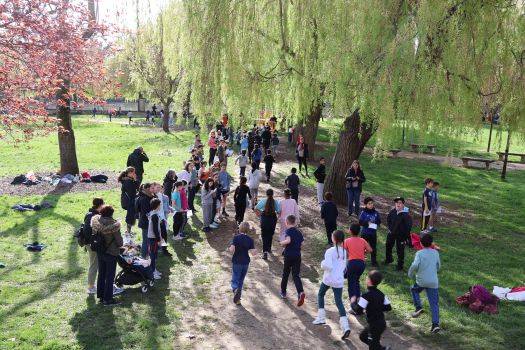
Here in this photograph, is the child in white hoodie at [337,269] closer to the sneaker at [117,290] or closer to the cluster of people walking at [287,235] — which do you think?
the cluster of people walking at [287,235]

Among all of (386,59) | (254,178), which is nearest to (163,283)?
(254,178)

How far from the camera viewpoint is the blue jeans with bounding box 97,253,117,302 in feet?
28.5

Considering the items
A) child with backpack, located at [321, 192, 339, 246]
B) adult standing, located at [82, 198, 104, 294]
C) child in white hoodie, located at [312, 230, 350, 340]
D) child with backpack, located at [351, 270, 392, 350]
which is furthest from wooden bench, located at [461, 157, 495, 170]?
adult standing, located at [82, 198, 104, 294]

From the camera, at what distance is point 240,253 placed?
29.7 ft

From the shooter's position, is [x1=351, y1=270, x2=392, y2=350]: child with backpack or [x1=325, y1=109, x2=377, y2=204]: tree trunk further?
[x1=325, y1=109, x2=377, y2=204]: tree trunk

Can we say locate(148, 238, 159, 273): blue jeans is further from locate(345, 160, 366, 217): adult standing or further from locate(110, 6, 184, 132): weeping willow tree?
locate(110, 6, 184, 132): weeping willow tree

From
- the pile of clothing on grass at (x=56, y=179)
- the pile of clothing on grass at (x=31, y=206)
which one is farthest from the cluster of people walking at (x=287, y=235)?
the pile of clothing on grass at (x=56, y=179)

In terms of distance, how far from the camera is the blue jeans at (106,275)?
870 centimetres

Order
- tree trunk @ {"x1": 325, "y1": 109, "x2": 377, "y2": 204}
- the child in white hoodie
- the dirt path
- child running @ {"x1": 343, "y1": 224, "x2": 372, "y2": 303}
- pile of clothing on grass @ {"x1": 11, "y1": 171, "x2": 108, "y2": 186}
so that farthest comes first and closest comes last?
pile of clothing on grass @ {"x1": 11, "y1": 171, "x2": 108, "y2": 186}, tree trunk @ {"x1": 325, "y1": 109, "x2": 377, "y2": 204}, child running @ {"x1": 343, "y1": 224, "x2": 372, "y2": 303}, the child in white hoodie, the dirt path

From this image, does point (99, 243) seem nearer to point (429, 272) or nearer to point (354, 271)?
point (354, 271)

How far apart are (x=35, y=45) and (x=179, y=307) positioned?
7672 millimetres

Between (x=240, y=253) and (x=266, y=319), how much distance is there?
1.26 metres

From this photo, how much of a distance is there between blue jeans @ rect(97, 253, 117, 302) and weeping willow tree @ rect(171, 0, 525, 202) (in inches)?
224

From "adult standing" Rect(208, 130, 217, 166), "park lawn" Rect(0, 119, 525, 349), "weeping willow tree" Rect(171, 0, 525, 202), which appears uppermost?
"weeping willow tree" Rect(171, 0, 525, 202)
